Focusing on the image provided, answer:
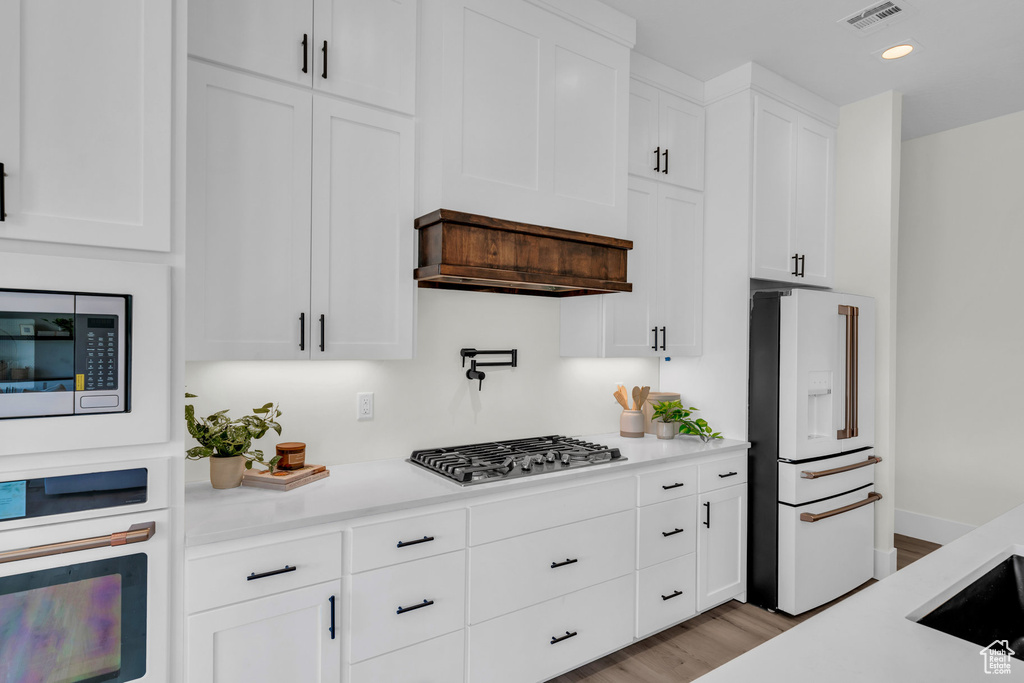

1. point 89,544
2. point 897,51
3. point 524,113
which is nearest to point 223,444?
point 89,544

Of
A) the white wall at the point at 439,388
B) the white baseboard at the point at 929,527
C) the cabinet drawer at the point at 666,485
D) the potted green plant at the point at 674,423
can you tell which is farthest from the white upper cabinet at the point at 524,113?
the white baseboard at the point at 929,527

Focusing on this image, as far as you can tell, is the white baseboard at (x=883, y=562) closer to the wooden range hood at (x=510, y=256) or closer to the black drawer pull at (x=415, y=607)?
the wooden range hood at (x=510, y=256)

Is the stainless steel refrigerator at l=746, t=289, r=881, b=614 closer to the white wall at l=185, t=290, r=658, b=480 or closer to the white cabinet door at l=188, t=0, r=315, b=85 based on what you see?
the white wall at l=185, t=290, r=658, b=480

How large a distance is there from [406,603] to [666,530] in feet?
4.40

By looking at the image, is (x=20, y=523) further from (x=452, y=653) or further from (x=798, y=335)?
(x=798, y=335)

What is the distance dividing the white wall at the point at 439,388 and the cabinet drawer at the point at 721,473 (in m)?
0.64

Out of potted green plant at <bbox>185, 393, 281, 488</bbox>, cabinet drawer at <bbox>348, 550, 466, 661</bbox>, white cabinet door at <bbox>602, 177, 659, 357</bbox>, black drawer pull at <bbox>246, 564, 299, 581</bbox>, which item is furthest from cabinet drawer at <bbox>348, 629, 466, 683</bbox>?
white cabinet door at <bbox>602, 177, 659, 357</bbox>

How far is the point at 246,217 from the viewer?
184 cm

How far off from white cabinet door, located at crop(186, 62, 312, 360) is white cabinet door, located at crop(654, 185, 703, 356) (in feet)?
6.34

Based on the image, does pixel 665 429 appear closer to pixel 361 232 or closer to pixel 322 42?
pixel 361 232

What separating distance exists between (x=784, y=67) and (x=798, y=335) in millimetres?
1537

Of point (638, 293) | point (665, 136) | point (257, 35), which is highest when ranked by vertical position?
point (665, 136)

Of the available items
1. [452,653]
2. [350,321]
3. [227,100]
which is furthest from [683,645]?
[227,100]

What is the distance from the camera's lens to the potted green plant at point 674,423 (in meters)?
3.04
